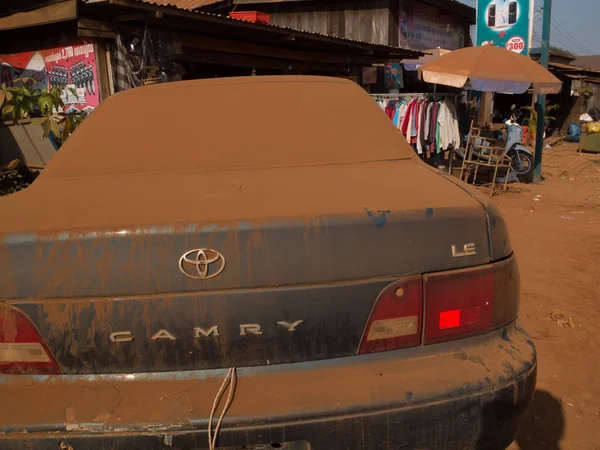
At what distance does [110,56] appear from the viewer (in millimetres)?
6289

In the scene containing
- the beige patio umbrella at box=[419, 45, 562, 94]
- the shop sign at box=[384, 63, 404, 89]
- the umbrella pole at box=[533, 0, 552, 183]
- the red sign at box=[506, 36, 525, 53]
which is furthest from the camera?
the shop sign at box=[384, 63, 404, 89]

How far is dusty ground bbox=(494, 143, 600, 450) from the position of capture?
2.89m

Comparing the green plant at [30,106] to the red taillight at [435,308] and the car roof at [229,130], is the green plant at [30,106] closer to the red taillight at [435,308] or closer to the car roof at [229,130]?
the car roof at [229,130]

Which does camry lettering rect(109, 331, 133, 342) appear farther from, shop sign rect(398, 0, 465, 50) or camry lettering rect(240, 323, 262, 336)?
shop sign rect(398, 0, 465, 50)

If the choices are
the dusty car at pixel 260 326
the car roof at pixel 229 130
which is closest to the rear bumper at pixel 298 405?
the dusty car at pixel 260 326

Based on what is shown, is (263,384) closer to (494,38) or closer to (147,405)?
(147,405)

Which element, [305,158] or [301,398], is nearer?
[301,398]

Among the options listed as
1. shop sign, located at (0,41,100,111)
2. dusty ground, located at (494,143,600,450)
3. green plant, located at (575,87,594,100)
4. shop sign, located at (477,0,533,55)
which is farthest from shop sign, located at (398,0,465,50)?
shop sign, located at (0,41,100,111)

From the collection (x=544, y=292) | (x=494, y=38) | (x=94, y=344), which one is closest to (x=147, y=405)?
(x=94, y=344)

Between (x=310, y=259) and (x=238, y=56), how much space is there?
7164 mm

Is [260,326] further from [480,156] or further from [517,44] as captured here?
[517,44]

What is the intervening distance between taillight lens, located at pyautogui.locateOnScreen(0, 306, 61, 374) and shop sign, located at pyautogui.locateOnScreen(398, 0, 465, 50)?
1331 cm

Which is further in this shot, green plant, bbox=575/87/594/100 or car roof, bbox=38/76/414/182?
green plant, bbox=575/87/594/100

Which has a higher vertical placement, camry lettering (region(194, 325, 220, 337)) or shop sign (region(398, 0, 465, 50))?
shop sign (region(398, 0, 465, 50))
